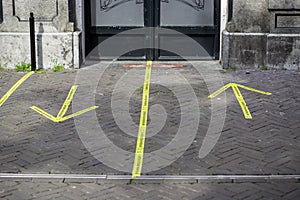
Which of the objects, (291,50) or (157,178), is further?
(291,50)

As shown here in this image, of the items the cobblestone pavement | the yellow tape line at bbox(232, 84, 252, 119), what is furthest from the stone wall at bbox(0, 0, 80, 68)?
the yellow tape line at bbox(232, 84, 252, 119)

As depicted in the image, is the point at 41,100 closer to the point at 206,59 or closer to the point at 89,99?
the point at 89,99

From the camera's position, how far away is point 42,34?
12438 mm

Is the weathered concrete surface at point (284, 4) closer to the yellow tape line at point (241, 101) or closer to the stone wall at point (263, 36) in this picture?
the stone wall at point (263, 36)

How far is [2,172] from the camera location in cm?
711

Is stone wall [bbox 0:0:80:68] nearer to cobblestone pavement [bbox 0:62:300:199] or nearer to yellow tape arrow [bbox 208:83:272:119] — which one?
cobblestone pavement [bbox 0:62:300:199]

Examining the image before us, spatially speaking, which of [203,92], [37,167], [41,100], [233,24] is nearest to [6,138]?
[37,167]

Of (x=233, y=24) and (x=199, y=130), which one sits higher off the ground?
(x=233, y=24)

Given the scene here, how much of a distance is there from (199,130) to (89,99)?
2.33 metres

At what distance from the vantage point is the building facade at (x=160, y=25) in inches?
483

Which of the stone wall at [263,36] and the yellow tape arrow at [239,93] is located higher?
the stone wall at [263,36]

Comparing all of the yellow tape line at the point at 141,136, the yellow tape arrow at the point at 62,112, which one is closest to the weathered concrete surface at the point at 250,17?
the yellow tape line at the point at 141,136

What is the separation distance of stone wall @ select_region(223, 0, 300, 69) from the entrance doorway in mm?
740

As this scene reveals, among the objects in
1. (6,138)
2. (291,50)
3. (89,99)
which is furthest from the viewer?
(291,50)
